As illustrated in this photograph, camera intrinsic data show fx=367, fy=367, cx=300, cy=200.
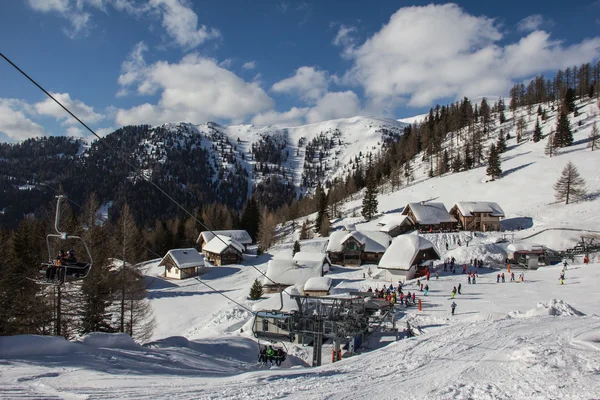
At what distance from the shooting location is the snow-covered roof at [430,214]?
65312 mm

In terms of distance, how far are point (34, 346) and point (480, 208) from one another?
63935 millimetres

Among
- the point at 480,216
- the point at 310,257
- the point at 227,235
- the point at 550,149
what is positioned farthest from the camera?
the point at 550,149

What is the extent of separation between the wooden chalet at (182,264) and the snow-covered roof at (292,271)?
16.0 meters

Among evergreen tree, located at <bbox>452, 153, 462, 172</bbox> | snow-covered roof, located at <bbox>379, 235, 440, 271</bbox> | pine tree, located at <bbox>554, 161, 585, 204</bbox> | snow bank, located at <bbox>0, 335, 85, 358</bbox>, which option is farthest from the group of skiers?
evergreen tree, located at <bbox>452, 153, 462, 172</bbox>

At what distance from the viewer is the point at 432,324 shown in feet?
80.4

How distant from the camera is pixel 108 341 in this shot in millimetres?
14531

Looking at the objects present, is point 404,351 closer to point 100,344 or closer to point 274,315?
point 274,315

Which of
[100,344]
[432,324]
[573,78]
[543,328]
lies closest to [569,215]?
[432,324]

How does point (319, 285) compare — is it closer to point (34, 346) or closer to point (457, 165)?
point (34, 346)

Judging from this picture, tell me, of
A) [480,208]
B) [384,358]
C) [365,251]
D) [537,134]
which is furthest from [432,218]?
[384,358]

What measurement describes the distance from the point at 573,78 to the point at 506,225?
11759cm

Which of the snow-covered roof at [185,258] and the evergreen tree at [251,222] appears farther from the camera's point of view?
the evergreen tree at [251,222]

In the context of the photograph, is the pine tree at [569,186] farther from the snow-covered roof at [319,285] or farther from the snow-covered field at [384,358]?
the snow-covered roof at [319,285]

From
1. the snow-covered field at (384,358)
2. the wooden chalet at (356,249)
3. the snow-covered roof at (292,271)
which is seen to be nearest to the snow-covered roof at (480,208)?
the wooden chalet at (356,249)
